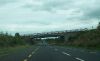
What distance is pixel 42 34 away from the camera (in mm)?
139000

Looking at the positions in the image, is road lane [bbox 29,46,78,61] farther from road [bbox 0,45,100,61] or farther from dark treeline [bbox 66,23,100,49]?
dark treeline [bbox 66,23,100,49]

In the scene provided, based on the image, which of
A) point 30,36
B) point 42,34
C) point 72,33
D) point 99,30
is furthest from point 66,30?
point 99,30

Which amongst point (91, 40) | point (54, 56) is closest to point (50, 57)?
point (54, 56)

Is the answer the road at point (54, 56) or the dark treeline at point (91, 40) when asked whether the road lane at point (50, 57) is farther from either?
the dark treeline at point (91, 40)

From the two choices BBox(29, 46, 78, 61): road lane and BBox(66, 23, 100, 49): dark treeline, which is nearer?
BBox(29, 46, 78, 61): road lane

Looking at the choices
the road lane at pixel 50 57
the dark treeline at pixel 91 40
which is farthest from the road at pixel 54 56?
the dark treeline at pixel 91 40

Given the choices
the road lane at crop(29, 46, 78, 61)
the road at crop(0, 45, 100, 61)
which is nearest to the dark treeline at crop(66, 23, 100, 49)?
the road at crop(0, 45, 100, 61)

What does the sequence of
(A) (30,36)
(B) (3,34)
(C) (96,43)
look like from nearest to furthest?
(C) (96,43) → (B) (3,34) → (A) (30,36)

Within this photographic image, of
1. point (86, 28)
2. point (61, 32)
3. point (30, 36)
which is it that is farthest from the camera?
point (30, 36)

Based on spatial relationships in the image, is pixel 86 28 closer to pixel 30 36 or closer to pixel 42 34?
pixel 42 34

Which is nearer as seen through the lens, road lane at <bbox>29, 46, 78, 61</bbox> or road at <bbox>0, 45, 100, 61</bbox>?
road lane at <bbox>29, 46, 78, 61</bbox>

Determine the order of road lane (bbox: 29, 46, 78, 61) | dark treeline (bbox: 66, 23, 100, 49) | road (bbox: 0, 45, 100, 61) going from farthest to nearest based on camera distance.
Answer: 1. dark treeline (bbox: 66, 23, 100, 49)
2. road (bbox: 0, 45, 100, 61)
3. road lane (bbox: 29, 46, 78, 61)

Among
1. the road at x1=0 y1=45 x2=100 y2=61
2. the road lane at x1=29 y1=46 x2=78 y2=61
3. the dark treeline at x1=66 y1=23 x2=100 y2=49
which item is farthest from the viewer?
the dark treeline at x1=66 y1=23 x2=100 y2=49

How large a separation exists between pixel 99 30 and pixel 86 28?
146 feet
